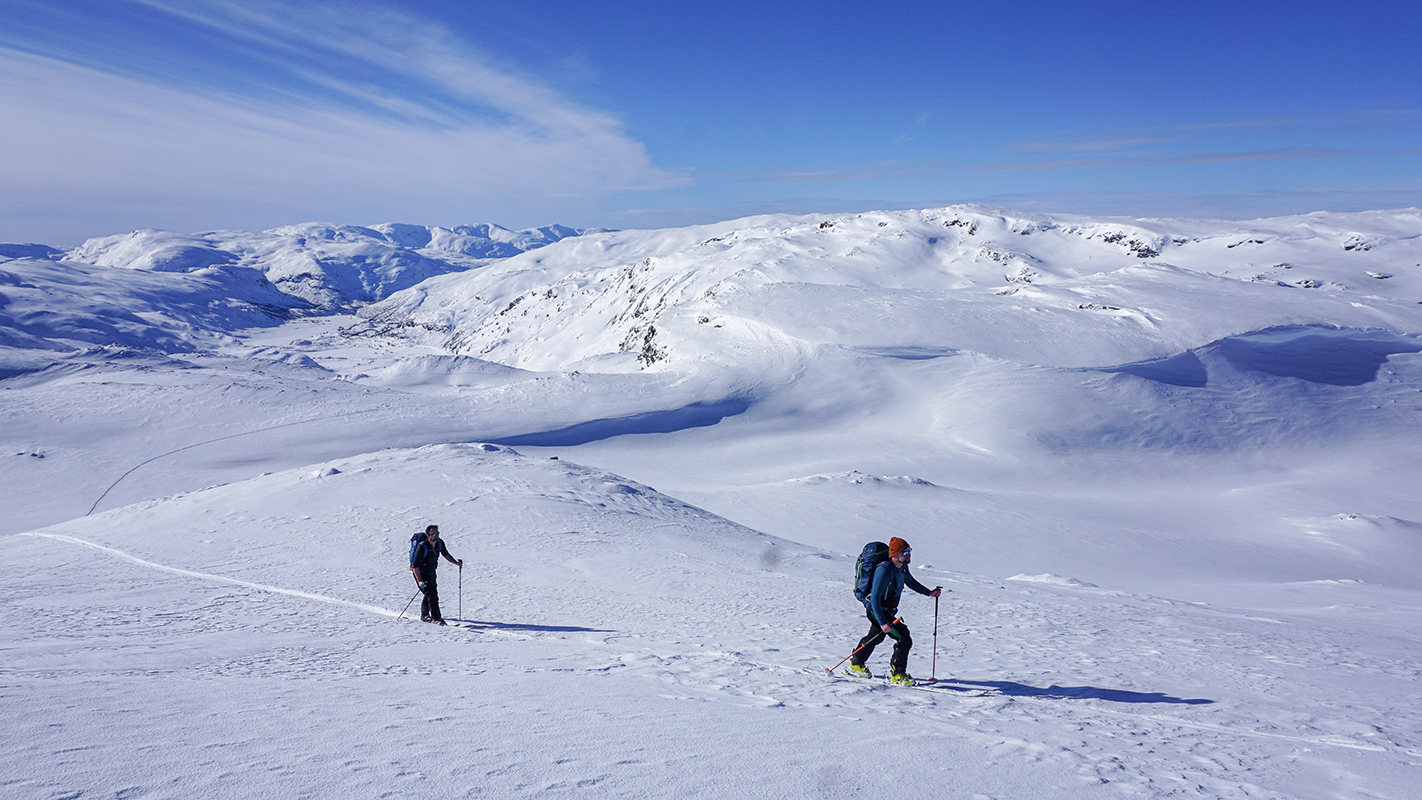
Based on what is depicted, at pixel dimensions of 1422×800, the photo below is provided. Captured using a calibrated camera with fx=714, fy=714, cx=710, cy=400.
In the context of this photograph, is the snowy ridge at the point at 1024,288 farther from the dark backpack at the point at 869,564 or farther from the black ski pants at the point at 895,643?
the dark backpack at the point at 869,564

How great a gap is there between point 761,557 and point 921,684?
30.8ft

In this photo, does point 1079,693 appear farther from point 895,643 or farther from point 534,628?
point 534,628

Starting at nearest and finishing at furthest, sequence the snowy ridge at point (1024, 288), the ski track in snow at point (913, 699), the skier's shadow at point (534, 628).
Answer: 1. the ski track in snow at point (913, 699)
2. the skier's shadow at point (534, 628)
3. the snowy ridge at point (1024, 288)

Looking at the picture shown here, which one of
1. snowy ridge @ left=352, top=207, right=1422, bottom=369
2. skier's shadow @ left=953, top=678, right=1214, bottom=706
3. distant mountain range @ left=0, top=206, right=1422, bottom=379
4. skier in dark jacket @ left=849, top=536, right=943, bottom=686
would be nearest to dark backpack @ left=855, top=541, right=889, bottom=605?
skier in dark jacket @ left=849, top=536, right=943, bottom=686

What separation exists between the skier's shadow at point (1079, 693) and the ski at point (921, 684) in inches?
11.6

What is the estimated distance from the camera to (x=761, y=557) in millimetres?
17688

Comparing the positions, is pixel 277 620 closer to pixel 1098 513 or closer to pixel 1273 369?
pixel 1098 513

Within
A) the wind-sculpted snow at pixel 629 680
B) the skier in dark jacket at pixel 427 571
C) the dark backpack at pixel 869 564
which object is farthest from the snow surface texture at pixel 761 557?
the dark backpack at pixel 869 564

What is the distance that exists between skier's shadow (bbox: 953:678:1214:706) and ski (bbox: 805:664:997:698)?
294mm

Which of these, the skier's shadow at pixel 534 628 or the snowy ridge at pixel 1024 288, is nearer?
the skier's shadow at pixel 534 628

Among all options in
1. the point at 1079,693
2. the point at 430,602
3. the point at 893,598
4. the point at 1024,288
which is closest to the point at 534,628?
the point at 430,602

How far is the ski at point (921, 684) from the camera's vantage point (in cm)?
796

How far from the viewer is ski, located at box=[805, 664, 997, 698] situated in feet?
26.1

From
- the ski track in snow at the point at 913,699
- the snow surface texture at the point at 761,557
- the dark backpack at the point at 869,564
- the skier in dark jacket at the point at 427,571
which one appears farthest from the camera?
the skier in dark jacket at the point at 427,571
